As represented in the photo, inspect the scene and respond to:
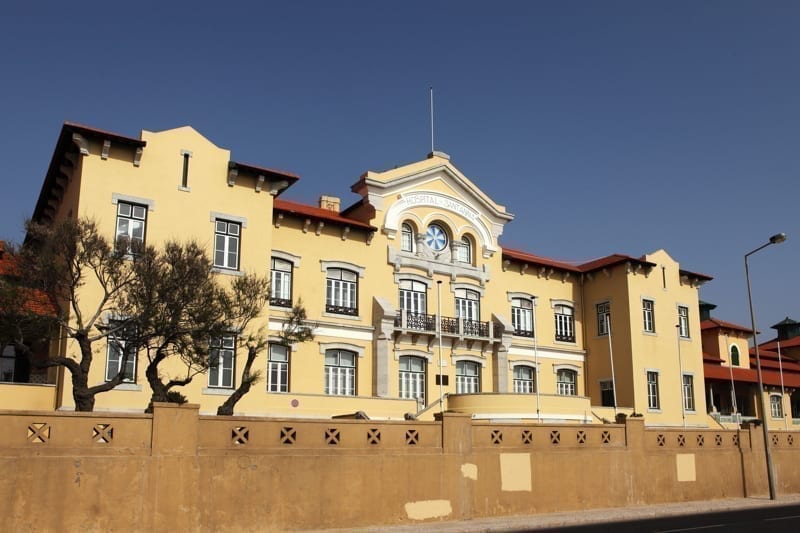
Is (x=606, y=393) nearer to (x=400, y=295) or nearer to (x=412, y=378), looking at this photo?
(x=412, y=378)

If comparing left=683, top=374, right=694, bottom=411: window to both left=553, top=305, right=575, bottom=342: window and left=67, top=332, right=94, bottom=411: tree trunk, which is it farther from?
left=67, top=332, right=94, bottom=411: tree trunk

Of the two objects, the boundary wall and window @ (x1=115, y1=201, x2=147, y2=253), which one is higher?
window @ (x1=115, y1=201, x2=147, y2=253)

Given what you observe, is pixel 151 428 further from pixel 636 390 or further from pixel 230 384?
pixel 636 390

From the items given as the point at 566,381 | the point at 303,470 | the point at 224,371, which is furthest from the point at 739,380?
the point at 303,470

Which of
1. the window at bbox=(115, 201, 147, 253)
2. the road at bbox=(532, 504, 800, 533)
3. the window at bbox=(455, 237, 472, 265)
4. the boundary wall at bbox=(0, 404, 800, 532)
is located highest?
the window at bbox=(455, 237, 472, 265)

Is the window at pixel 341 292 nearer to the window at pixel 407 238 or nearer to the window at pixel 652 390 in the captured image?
the window at pixel 407 238

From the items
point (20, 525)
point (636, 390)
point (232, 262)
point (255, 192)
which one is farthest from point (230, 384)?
point (636, 390)

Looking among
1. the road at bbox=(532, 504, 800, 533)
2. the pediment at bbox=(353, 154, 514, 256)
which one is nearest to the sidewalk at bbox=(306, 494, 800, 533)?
the road at bbox=(532, 504, 800, 533)

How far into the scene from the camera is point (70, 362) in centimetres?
1750

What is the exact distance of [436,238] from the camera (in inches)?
1383

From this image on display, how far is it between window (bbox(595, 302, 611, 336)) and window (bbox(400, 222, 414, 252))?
38.1 ft

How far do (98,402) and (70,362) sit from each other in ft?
19.1

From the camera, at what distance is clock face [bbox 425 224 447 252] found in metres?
34.8

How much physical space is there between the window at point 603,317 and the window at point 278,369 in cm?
1767
